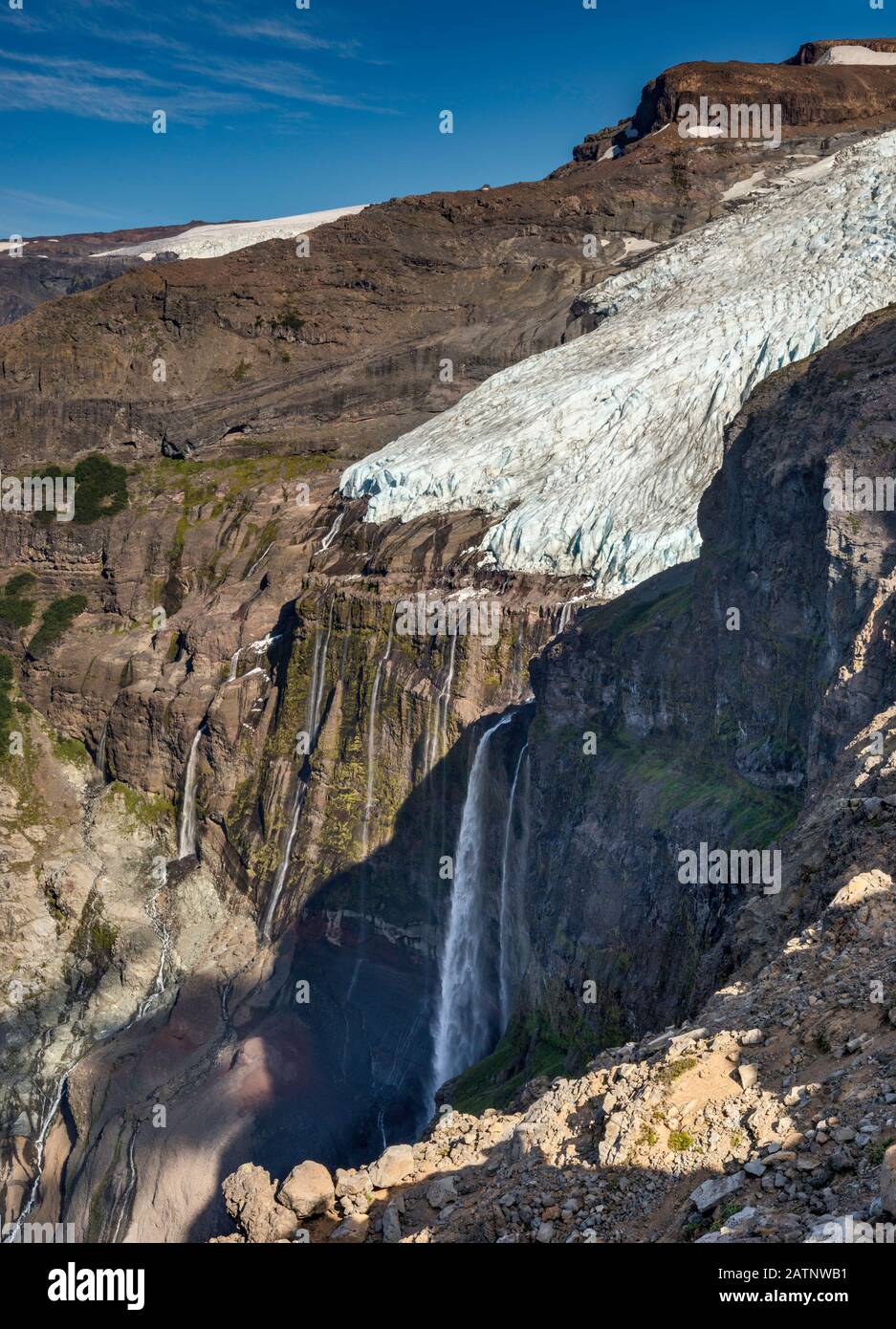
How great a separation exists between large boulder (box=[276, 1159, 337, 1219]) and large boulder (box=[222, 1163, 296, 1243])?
11cm

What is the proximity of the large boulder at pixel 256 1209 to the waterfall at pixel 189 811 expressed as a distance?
46.6 m

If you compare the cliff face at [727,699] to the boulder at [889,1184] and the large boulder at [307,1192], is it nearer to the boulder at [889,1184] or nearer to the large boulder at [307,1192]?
the large boulder at [307,1192]

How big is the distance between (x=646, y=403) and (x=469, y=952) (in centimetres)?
2756

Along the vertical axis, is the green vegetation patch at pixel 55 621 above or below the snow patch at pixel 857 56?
below

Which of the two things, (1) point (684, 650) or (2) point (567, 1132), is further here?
(1) point (684, 650)

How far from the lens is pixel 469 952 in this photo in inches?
1911

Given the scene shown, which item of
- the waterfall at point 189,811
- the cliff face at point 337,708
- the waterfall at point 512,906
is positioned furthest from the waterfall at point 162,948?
the waterfall at point 512,906

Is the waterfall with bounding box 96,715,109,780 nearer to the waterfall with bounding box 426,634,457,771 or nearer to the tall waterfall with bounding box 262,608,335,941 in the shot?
the tall waterfall with bounding box 262,608,335,941

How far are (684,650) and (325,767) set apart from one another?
25727mm

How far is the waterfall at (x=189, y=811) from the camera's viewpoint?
2430 inches

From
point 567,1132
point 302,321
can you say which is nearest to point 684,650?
point 567,1132

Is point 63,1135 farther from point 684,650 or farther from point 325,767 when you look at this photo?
point 684,650

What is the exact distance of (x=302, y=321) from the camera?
270 ft

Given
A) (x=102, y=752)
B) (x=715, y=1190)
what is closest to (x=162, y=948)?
(x=102, y=752)
